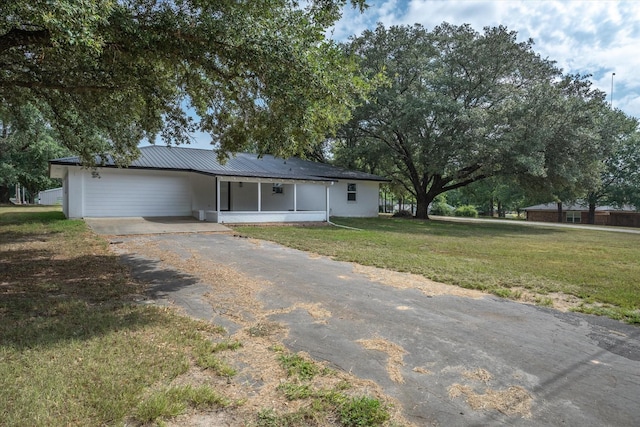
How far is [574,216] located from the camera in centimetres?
4272

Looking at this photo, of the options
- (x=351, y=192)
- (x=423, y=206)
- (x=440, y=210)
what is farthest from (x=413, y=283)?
(x=440, y=210)

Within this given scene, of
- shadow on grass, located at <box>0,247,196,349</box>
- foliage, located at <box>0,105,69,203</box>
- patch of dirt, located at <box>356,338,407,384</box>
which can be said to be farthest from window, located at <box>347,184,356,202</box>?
foliage, located at <box>0,105,69,203</box>

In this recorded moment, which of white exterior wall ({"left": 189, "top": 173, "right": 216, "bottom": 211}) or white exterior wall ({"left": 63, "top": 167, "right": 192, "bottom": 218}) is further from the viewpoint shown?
white exterior wall ({"left": 189, "top": 173, "right": 216, "bottom": 211})

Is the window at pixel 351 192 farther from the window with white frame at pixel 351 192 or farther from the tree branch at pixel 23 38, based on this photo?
the tree branch at pixel 23 38

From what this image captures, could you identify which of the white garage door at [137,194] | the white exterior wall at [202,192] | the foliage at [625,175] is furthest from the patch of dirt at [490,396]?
the foliage at [625,175]

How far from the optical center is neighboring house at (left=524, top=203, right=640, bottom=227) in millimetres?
37188

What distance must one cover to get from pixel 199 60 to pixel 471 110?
16455 millimetres

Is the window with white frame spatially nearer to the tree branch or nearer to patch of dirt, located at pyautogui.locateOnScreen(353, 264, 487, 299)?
patch of dirt, located at pyautogui.locateOnScreen(353, 264, 487, 299)

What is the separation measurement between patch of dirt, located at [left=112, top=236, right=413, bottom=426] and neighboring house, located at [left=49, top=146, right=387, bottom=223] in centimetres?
1078

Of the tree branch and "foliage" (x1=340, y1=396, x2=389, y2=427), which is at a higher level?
the tree branch

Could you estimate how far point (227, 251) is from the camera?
28.8 feet

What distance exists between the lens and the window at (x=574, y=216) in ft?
138

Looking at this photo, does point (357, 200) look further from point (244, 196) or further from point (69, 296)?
point (69, 296)

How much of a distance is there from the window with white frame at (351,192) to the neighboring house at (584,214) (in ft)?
103
